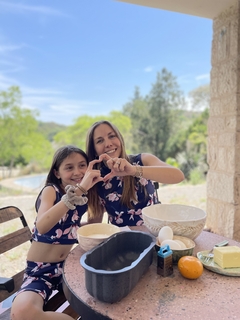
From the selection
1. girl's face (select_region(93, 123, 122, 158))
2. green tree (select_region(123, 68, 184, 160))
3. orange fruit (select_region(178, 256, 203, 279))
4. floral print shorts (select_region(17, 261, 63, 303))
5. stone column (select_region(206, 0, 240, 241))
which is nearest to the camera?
orange fruit (select_region(178, 256, 203, 279))

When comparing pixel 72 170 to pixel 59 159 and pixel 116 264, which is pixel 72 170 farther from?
pixel 116 264

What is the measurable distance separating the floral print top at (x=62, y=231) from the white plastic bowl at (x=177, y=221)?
0.43 m

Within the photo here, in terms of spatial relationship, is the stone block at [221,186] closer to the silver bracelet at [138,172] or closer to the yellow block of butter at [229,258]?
the silver bracelet at [138,172]

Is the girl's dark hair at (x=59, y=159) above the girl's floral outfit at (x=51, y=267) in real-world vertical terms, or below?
above

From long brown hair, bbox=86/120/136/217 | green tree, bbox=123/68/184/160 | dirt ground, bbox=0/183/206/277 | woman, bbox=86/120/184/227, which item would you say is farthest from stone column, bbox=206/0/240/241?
green tree, bbox=123/68/184/160

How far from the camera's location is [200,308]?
0.67m

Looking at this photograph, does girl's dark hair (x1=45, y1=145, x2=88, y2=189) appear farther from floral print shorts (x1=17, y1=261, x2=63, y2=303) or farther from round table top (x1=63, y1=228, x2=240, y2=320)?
round table top (x1=63, y1=228, x2=240, y2=320)

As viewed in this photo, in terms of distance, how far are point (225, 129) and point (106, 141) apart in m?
1.22

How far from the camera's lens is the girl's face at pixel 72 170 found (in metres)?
1.41

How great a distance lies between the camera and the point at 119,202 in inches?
60.9

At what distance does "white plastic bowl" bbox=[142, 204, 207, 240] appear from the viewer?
1.00 metres

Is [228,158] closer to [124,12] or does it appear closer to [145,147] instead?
[145,147]

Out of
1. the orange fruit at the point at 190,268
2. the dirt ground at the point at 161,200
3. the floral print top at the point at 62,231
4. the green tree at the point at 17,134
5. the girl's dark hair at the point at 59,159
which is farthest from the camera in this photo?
the green tree at the point at 17,134

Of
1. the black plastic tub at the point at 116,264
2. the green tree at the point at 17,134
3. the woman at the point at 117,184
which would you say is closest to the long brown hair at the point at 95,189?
the woman at the point at 117,184
